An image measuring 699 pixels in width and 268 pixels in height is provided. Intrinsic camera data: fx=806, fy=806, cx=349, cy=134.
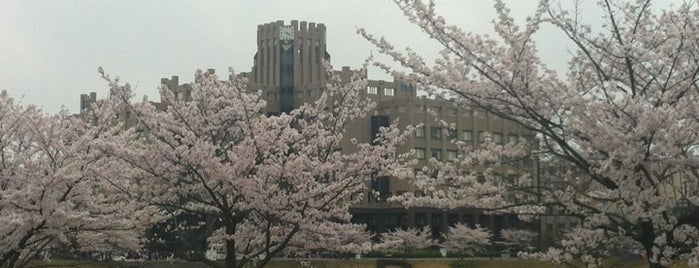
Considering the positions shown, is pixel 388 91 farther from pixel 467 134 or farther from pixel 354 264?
pixel 354 264

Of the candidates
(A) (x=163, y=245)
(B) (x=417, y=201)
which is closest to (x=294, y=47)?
(A) (x=163, y=245)

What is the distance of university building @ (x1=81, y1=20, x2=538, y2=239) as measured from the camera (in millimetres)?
84625

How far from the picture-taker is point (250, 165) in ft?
52.2

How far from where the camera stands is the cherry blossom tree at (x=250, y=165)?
15445 mm

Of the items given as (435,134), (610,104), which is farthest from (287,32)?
(610,104)

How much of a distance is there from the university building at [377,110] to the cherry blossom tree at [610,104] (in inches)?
2427

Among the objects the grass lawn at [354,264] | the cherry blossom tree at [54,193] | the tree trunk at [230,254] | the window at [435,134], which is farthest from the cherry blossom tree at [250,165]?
the window at [435,134]

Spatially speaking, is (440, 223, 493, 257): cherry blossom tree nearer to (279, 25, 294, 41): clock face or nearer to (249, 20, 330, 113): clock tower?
(249, 20, 330, 113): clock tower

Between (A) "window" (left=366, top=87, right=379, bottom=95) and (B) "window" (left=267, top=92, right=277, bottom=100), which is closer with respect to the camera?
(A) "window" (left=366, top=87, right=379, bottom=95)

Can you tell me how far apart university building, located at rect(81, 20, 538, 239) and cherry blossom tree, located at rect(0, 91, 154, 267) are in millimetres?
56049

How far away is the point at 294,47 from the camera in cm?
10150

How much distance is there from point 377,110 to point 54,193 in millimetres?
72203

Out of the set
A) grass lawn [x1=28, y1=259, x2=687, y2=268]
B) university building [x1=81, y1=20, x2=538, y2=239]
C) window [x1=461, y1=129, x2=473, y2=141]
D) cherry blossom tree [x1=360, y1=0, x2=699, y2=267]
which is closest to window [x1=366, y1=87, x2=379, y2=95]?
university building [x1=81, y1=20, x2=538, y2=239]

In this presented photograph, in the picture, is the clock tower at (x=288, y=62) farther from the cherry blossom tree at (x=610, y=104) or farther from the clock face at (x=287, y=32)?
the cherry blossom tree at (x=610, y=104)
